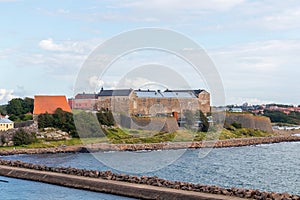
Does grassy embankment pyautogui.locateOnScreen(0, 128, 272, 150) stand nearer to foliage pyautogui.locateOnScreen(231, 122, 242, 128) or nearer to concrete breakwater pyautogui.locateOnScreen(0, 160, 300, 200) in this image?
foliage pyautogui.locateOnScreen(231, 122, 242, 128)

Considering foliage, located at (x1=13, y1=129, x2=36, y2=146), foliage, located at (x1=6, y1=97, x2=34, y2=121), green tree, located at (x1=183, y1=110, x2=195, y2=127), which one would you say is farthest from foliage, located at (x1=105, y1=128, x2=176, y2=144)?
foliage, located at (x1=6, y1=97, x2=34, y2=121)

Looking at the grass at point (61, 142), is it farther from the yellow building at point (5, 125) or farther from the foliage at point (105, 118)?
the yellow building at point (5, 125)

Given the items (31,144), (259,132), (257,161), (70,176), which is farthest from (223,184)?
(259,132)

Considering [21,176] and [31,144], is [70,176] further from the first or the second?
[31,144]

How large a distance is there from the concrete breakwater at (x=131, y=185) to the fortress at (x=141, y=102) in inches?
1596

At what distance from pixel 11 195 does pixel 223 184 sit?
9.98 m

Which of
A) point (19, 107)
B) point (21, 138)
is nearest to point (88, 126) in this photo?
point (21, 138)

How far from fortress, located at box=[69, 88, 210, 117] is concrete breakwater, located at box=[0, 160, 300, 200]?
40.5 meters

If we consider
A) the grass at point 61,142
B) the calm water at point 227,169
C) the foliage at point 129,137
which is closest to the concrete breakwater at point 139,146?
the grass at point 61,142

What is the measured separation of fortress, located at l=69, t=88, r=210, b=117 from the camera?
7106 cm

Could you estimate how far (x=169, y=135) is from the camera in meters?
59.7

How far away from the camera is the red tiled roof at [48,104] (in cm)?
5717

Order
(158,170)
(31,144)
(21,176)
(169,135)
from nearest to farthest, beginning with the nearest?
(21,176) < (158,170) < (31,144) < (169,135)

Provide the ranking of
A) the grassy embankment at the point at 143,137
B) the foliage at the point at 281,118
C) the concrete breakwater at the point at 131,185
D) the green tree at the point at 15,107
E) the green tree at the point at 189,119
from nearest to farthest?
the concrete breakwater at the point at 131,185 → the grassy embankment at the point at 143,137 → the green tree at the point at 15,107 → the green tree at the point at 189,119 → the foliage at the point at 281,118
